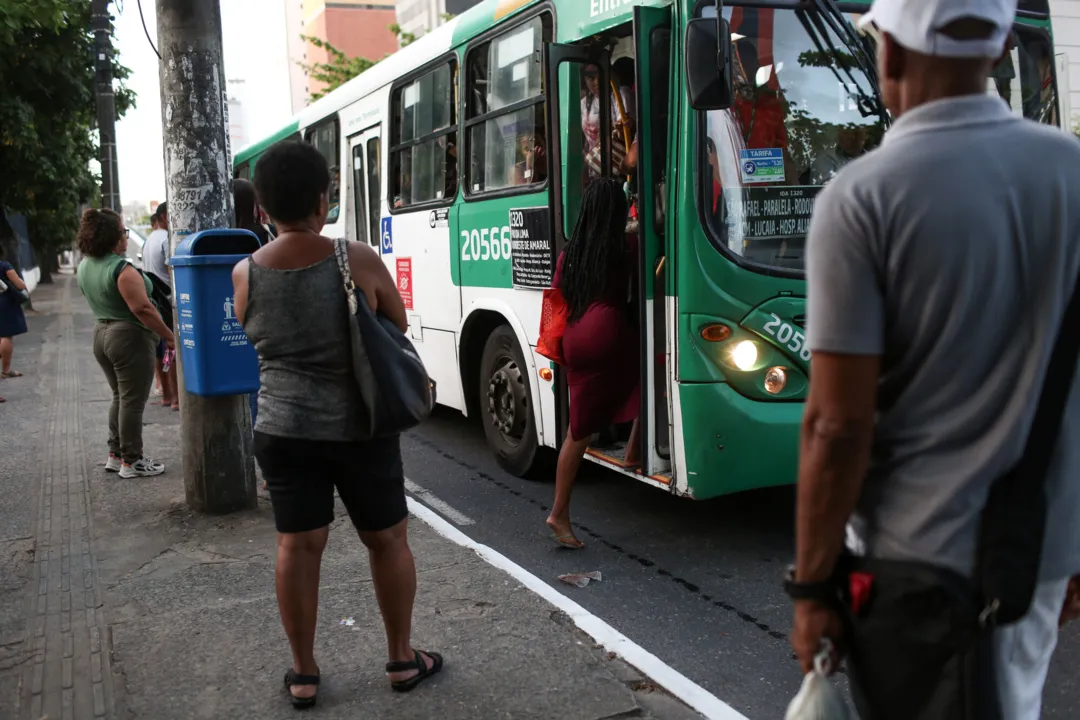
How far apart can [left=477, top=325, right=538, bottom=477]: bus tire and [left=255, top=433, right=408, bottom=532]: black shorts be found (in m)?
3.05

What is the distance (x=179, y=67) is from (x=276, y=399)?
9.61 feet

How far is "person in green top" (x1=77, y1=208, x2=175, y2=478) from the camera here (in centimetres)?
627

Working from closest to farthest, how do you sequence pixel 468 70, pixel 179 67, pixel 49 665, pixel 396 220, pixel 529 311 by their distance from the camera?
1. pixel 49 665
2. pixel 179 67
3. pixel 529 311
4. pixel 468 70
5. pixel 396 220

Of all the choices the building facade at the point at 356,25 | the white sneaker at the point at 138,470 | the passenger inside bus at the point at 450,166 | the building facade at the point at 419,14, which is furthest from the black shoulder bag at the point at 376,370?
the building facade at the point at 356,25

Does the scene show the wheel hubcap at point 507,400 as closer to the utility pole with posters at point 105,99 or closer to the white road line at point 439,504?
the white road line at point 439,504

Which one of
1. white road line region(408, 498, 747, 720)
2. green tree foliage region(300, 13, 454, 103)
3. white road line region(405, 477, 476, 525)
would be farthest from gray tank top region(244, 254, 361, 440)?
green tree foliage region(300, 13, 454, 103)

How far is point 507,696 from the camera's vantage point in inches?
131

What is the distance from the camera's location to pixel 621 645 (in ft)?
12.0

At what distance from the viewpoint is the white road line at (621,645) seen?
10.6 feet

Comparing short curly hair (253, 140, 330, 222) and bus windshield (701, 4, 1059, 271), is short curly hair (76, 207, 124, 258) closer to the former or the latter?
short curly hair (253, 140, 330, 222)

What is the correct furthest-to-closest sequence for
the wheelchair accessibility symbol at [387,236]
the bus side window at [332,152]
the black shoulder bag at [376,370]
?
the bus side window at [332,152] → the wheelchair accessibility symbol at [387,236] → the black shoulder bag at [376,370]

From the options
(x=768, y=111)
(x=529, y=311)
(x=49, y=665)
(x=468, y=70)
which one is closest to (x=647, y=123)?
(x=768, y=111)

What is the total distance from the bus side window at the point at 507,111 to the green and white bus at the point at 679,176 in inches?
0.6

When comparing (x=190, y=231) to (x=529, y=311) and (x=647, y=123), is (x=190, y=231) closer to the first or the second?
(x=529, y=311)
